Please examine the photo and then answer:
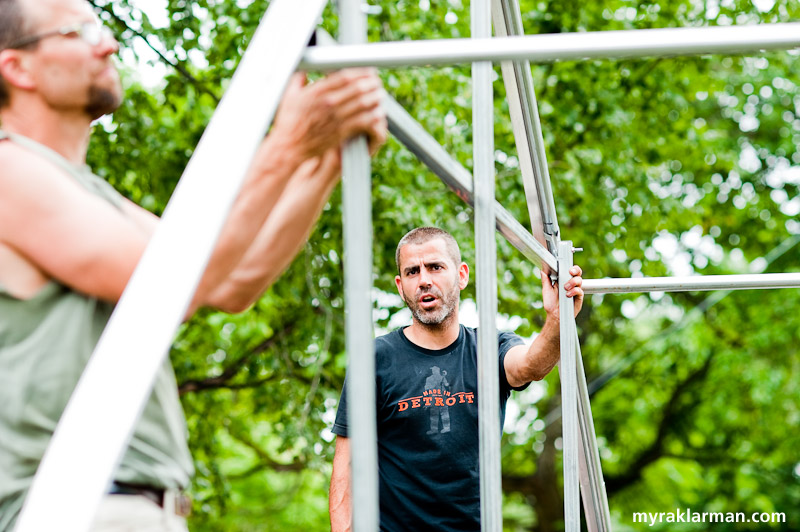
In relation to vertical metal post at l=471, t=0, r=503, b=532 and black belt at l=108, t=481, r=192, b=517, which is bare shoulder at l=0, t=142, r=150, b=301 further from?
vertical metal post at l=471, t=0, r=503, b=532

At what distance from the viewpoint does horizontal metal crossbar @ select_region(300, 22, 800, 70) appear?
935mm

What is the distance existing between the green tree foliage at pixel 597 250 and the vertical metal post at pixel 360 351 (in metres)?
3.15

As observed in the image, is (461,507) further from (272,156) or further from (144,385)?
(144,385)

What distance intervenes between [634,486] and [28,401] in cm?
998

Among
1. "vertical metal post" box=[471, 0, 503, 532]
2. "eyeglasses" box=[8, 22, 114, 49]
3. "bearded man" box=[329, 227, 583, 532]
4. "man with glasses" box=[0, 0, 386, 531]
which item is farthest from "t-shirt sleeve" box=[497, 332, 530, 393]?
"eyeglasses" box=[8, 22, 114, 49]

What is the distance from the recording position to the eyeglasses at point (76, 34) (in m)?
0.99

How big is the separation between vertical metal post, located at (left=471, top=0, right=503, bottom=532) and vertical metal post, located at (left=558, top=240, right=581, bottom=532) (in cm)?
83

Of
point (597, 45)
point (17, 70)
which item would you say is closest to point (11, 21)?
point (17, 70)

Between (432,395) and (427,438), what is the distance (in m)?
0.11

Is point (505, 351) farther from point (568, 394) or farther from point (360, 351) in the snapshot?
point (360, 351)

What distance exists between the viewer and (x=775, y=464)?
8.97 meters

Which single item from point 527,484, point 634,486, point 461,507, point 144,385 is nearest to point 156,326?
point 144,385

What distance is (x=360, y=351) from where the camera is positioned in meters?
0.92

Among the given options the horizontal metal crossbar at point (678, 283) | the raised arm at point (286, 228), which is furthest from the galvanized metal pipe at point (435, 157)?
the horizontal metal crossbar at point (678, 283)
